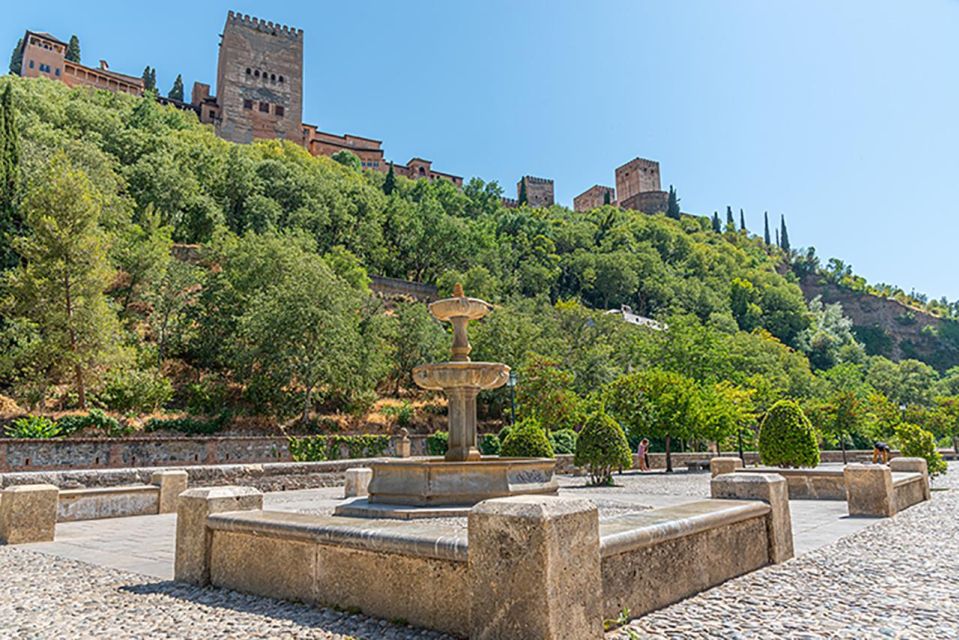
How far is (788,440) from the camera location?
15617mm

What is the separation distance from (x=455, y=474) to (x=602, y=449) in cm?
1045

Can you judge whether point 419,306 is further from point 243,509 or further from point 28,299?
point 243,509

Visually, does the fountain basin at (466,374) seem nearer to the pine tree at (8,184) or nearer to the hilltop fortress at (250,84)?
the pine tree at (8,184)

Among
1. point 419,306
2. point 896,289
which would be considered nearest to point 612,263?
point 419,306

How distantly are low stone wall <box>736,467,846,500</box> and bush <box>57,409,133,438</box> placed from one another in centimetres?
2491

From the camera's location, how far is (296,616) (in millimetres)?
4867

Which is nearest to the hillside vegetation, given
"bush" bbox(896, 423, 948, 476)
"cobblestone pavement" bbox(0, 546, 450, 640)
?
"bush" bbox(896, 423, 948, 476)

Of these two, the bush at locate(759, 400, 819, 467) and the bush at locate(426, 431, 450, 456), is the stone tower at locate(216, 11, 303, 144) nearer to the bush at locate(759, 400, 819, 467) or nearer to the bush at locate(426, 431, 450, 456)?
the bush at locate(426, 431, 450, 456)

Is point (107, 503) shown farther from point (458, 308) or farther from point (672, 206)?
point (672, 206)

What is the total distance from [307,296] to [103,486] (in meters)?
20.6

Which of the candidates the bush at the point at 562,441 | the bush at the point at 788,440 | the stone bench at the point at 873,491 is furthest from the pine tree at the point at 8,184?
the stone bench at the point at 873,491

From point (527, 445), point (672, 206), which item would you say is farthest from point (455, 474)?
point (672, 206)

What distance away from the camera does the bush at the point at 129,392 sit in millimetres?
28109

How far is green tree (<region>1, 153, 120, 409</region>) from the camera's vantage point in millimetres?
25344
